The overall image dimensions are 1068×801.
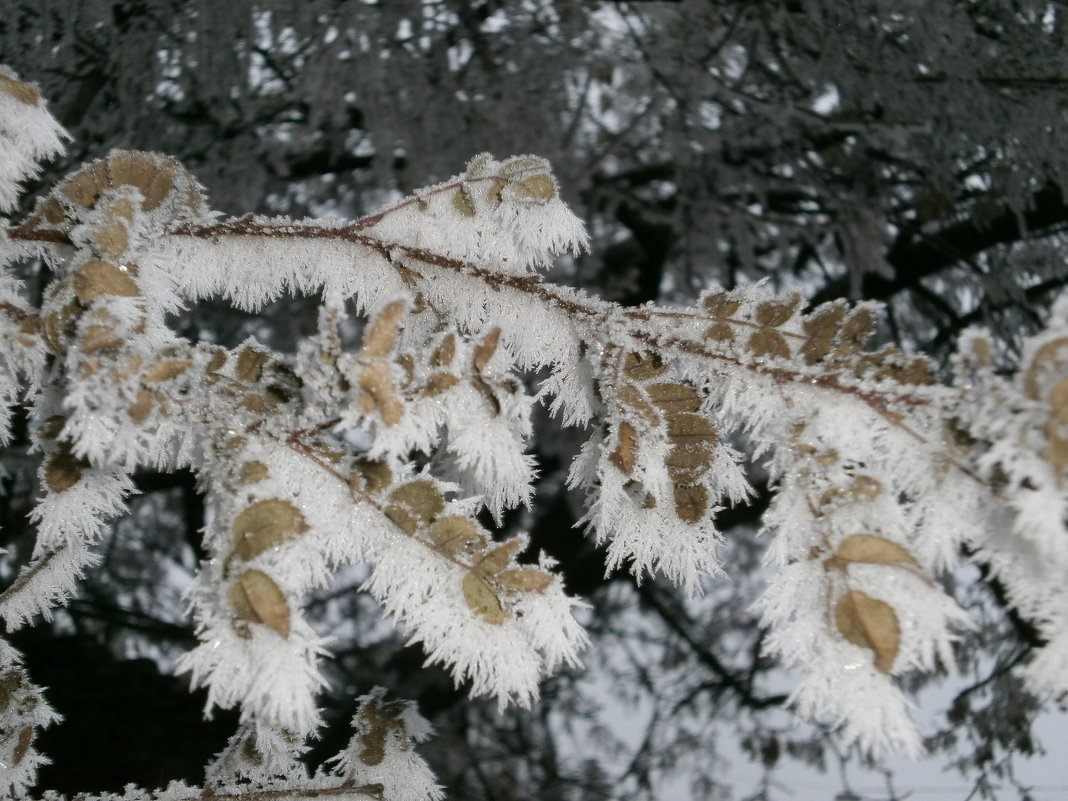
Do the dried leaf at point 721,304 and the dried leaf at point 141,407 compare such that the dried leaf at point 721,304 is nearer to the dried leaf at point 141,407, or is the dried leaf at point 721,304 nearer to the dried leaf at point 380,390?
the dried leaf at point 380,390

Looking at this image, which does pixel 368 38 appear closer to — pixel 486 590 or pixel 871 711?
pixel 486 590

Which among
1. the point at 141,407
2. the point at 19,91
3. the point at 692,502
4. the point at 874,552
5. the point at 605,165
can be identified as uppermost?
the point at 19,91

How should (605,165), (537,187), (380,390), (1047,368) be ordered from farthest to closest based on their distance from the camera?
1. (605,165)
2. (537,187)
3. (380,390)
4. (1047,368)

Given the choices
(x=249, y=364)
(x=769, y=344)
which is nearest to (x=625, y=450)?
(x=769, y=344)

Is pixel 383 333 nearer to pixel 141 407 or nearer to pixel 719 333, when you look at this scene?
pixel 141 407

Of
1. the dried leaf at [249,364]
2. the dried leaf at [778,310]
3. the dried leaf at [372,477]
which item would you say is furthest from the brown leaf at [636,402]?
the dried leaf at [249,364]

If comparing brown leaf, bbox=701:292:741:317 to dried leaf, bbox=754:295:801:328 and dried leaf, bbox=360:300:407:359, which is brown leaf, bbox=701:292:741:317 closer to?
dried leaf, bbox=754:295:801:328

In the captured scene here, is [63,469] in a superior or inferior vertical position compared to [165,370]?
inferior
